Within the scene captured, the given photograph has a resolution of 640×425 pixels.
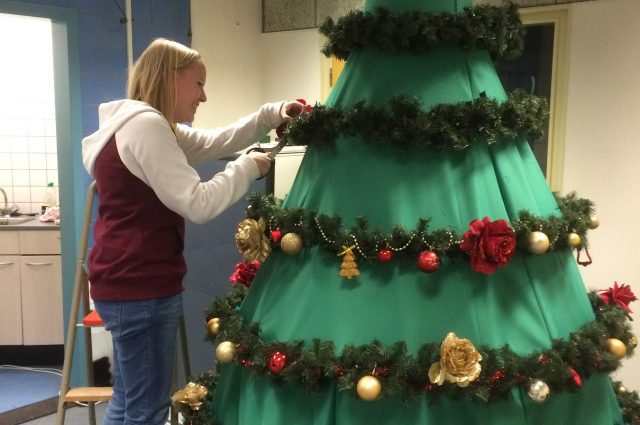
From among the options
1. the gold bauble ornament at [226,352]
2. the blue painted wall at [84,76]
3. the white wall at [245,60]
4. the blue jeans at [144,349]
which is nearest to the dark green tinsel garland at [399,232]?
the gold bauble ornament at [226,352]

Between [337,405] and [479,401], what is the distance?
26cm

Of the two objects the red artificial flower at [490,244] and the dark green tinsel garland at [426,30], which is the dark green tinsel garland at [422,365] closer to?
the red artificial flower at [490,244]

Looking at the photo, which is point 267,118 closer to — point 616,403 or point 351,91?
point 351,91

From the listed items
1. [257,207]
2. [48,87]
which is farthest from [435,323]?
Result: [48,87]

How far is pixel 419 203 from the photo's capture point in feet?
3.71

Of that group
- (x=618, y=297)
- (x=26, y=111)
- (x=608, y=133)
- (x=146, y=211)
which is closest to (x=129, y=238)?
(x=146, y=211)

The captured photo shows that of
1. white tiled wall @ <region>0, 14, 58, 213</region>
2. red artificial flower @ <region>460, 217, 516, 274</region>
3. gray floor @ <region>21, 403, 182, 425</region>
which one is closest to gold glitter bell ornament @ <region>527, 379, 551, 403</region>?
red artificial flower @ <region>460, 217, 516, 274</region>

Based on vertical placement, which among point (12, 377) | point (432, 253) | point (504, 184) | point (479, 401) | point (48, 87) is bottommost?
point (12, 377)

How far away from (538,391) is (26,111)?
396 centimetres

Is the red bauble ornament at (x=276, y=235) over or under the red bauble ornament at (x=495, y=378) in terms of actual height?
over

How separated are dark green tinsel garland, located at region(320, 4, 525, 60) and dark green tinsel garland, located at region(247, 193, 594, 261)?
1.24ft

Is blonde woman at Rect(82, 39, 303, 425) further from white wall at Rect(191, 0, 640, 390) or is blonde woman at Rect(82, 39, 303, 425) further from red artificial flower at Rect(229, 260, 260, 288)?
white wall at Rect(191, 0, 640, 390)

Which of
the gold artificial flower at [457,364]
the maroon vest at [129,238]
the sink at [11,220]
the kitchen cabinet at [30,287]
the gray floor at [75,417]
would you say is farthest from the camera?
the sink at [11,220]

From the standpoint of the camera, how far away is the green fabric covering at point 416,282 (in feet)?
3.48
